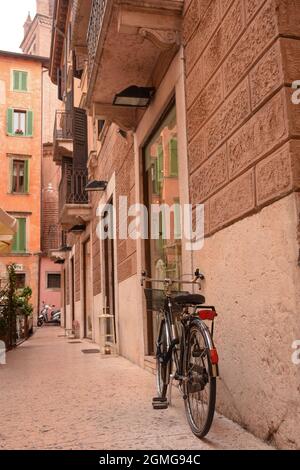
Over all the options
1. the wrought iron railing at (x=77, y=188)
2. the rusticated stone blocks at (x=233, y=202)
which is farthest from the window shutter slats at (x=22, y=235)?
the rusticated stone blocks at (x=233, y=202)

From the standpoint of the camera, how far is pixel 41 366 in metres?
7.55

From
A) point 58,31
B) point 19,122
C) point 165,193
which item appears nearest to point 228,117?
point 165,193

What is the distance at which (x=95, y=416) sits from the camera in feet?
12.9

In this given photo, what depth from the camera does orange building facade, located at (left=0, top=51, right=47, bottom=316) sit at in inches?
1116

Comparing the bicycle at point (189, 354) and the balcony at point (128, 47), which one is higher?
the balcony at point (128, 47)

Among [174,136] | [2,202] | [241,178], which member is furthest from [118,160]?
[2,202]

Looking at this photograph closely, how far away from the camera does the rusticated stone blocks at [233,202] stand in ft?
10.8

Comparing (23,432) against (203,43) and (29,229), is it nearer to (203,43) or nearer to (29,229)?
(203,43)

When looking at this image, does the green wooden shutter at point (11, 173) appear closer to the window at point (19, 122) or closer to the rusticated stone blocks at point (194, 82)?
the window at point (19, 122)

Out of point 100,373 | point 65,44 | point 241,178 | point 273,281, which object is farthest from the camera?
point 65,44

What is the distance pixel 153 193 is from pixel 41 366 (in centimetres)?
328

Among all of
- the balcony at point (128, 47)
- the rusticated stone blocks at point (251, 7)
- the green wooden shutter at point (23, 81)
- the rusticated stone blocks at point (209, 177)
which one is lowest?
the rusticated stone blocks at point (209, 177)

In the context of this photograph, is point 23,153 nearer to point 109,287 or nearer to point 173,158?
point 109,287

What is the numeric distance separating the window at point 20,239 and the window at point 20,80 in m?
8.16
